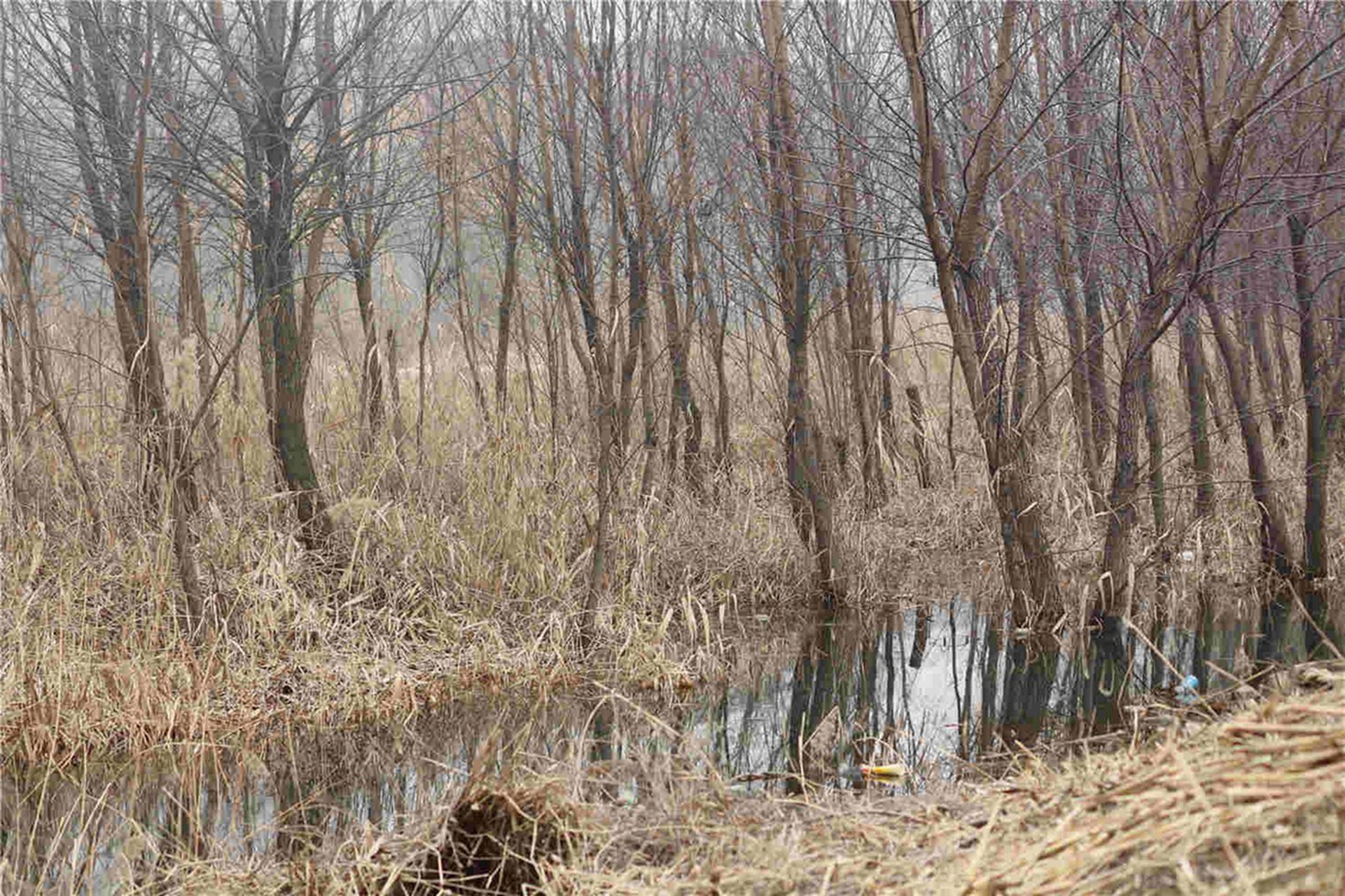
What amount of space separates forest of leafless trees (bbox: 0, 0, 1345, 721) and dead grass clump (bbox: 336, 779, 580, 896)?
1706mm

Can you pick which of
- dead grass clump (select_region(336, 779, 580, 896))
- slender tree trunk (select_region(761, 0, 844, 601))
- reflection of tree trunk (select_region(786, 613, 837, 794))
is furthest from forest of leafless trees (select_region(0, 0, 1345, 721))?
dead grass clump (select_region(336, 779, 580, 896))

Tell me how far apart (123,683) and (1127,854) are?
3816mm

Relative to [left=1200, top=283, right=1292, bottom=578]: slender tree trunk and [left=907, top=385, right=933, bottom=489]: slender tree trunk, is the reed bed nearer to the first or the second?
[left=1200, top=283, right=1292, bottom=578]: slender tree trunk

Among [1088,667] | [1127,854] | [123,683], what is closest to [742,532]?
[1088,667]

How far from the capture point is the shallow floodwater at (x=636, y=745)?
3.35 meters

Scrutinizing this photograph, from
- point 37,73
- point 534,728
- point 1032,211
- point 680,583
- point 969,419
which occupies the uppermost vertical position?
point 37,73

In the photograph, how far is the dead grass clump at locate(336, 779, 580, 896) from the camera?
2.56 m

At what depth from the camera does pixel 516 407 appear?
663 centimetres

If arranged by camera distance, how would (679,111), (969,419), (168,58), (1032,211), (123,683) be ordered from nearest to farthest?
(123,683)
(168,58)
(1032,211)
(679,111)
(969,419)

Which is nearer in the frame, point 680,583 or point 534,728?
point 534,728

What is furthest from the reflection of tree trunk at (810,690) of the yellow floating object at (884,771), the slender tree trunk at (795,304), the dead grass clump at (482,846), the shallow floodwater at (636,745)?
the dead grass clump at (482,846)

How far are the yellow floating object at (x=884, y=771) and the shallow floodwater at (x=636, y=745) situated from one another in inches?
1.7

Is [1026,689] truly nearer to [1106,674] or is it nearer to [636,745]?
[1106,674]

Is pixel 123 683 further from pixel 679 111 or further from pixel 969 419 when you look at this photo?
pixel 969 419
